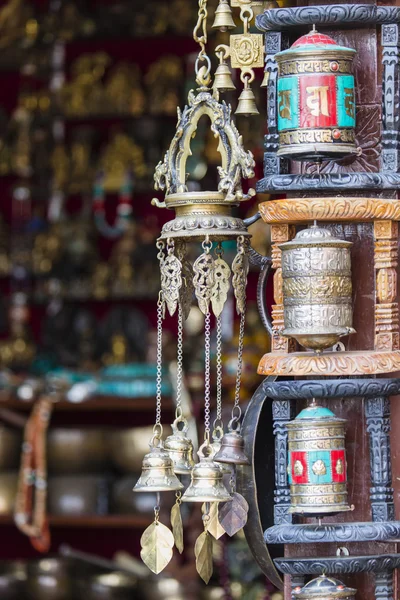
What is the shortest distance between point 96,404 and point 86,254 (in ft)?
2.68

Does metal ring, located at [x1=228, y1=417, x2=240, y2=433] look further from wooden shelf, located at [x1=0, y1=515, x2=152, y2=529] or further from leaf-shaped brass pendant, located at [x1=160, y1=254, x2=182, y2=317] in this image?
wooden shelf, located at [x1=0, y1=515, x2=152, y2=529]

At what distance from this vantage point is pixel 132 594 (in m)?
5.49

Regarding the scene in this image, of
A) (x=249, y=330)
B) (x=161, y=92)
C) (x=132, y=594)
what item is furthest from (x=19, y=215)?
(x=132, y=594)

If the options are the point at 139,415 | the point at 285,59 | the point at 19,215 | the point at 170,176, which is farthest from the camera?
the point at 19,215

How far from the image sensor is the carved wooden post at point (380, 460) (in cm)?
267

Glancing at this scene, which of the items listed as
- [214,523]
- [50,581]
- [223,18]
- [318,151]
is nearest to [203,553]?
[214,523]

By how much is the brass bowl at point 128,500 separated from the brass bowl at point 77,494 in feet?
0.16

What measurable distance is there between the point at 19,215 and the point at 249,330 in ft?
4.40

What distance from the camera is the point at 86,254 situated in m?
6.40

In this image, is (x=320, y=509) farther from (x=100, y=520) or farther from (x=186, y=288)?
(x=100, y=520)

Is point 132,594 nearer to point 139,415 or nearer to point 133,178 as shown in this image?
point 139,415

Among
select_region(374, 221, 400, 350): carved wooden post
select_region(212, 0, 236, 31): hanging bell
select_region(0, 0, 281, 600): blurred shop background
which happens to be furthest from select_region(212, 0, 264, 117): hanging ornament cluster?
select_region(0, 0, 281, 600): blurred shop background

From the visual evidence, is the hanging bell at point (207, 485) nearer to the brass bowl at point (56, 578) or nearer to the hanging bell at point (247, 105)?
the hanging bell at point (247, 105)

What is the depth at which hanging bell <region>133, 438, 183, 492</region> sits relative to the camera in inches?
108
